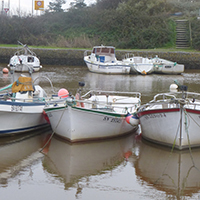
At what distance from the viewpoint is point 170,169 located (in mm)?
8469

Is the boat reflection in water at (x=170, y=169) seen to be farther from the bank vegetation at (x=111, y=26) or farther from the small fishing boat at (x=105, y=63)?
the bank vegetation at (x=111, y=26)

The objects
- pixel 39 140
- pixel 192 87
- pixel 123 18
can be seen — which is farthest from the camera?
pixel 123 18

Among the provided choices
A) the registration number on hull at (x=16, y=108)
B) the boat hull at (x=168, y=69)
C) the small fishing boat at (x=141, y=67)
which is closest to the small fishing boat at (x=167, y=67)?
the boat hull at (x=168, y=69)

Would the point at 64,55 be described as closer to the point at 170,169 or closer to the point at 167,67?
the point at 167,67

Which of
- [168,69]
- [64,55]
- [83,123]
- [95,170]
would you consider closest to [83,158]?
[95,170]

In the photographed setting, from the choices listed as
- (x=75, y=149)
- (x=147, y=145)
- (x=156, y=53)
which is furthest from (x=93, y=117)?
(x=156, y=53)

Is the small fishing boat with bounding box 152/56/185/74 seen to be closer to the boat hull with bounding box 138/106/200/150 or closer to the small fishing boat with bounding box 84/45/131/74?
the small fishing boat with bounding box 84/45/131/74

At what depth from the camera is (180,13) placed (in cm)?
3891

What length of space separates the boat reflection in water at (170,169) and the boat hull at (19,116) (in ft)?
9.64

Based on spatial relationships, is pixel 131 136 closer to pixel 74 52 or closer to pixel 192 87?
pixel 192 87

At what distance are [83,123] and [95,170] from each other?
1713 millimetres

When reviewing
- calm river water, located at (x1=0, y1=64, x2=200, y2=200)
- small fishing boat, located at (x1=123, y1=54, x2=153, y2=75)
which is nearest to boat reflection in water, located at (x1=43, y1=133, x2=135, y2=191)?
calm river water, located at (x1=0, y1=64, x2=200, y2=200)

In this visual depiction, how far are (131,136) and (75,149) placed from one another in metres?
2.10

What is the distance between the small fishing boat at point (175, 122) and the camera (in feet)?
29.4
